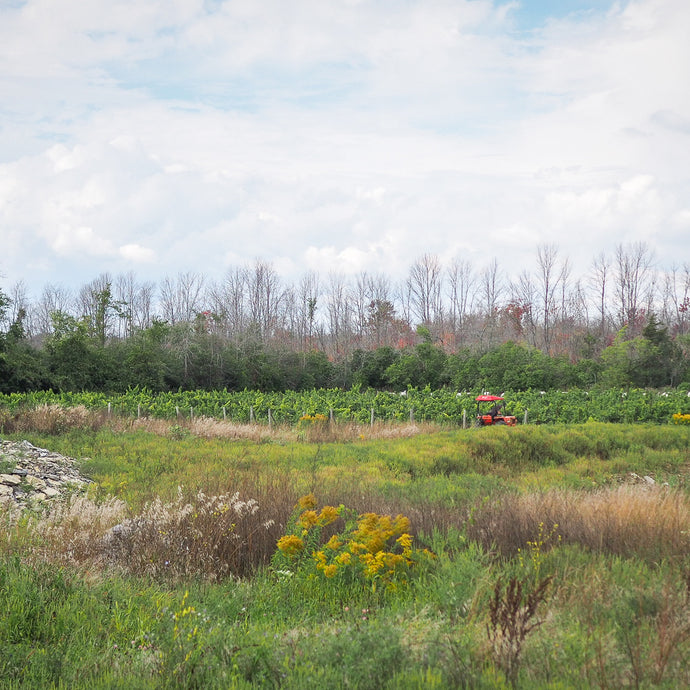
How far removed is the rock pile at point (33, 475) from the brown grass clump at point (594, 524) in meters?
6.31

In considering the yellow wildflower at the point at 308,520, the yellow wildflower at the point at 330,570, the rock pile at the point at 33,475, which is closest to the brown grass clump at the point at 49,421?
the rock pile at the point at 33,475

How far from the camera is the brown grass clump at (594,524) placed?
560cm

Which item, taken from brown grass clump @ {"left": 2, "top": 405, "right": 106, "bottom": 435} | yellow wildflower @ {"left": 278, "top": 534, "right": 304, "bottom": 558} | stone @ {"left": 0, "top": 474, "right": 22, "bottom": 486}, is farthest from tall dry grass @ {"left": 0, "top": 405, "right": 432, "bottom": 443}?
yellow wildflower @ {"left": 278, "top": 534, "right": 304, "bottom": 558}

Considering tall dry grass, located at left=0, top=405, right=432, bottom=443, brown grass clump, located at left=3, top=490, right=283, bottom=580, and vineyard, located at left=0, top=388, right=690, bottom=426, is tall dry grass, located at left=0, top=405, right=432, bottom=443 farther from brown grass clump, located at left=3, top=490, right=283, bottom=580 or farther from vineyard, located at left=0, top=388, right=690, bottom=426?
brown grass clump, located at left=3, top=490, right=283, bottom=580

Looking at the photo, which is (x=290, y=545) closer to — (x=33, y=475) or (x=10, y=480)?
(x=10, y=480)

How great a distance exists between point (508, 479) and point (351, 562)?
24.5 ft

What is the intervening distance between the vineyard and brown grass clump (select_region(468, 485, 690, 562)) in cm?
1326

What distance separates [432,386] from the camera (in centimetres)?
3706

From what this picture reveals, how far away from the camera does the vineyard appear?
20.6 metres

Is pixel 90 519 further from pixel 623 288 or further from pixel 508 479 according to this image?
pixel 623 288

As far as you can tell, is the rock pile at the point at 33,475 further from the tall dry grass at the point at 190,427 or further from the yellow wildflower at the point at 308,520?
the yellow wildflower at the point at 308,520

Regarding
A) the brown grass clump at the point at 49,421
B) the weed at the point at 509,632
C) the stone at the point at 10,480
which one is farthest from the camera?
the brown grass clump at the point at 49,421

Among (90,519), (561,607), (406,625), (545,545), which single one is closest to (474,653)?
(406,625)

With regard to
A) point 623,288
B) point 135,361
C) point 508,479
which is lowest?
point 508,479
